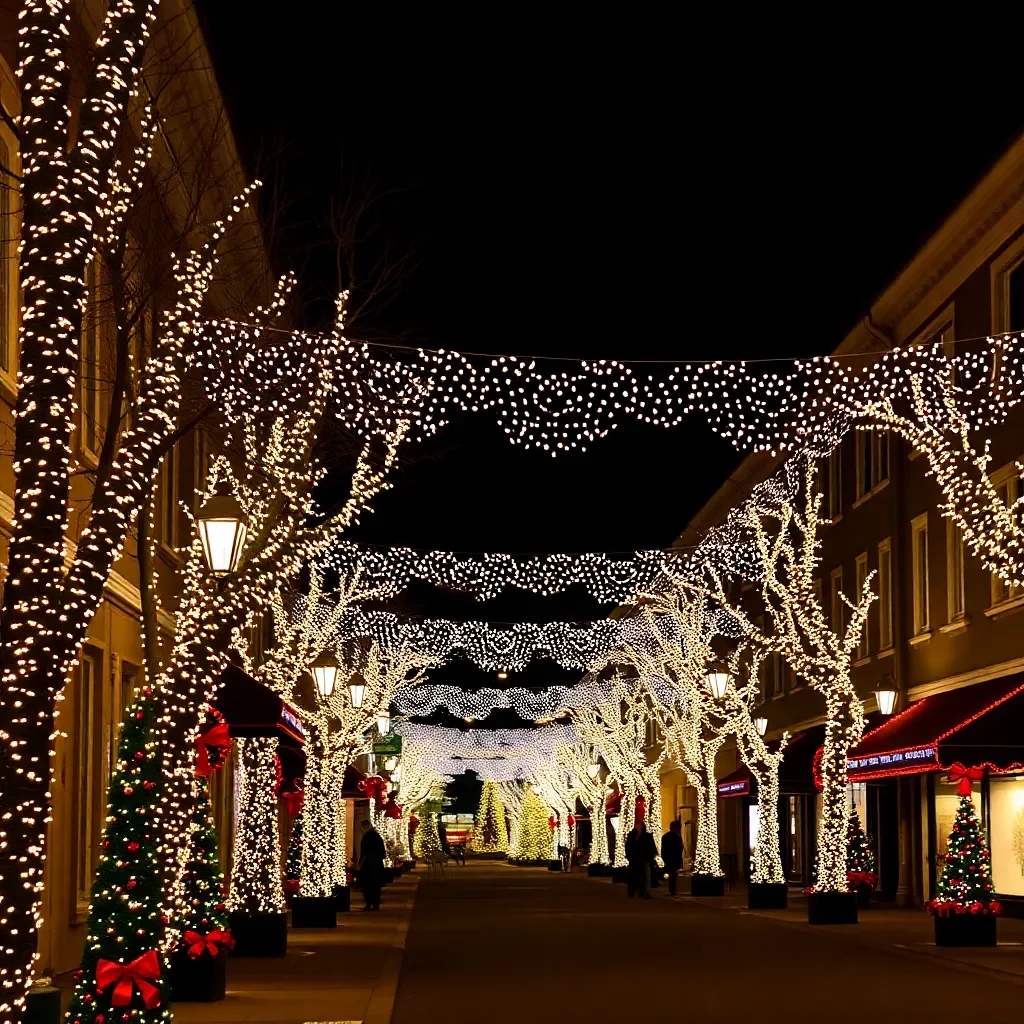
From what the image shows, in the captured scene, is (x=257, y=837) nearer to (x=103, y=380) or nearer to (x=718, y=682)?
(x=103, y=380)

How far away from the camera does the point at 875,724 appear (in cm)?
4038

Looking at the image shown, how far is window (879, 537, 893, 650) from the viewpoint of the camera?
39781mm

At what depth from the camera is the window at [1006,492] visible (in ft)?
99.7

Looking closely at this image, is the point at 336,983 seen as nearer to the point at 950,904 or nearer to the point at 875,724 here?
the point at 950,904

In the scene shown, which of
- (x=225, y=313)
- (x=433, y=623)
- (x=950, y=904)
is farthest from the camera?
(x=433, y=623)

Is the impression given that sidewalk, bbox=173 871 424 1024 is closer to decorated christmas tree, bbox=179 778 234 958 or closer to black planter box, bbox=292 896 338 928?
black planter box, bbox=292 896 338 928

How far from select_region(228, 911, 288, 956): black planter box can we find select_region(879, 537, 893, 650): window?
744 inches

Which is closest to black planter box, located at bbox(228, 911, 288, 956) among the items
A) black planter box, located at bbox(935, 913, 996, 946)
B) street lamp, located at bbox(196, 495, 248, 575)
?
black planter box, located at bbox(935, 913, 996, 946)

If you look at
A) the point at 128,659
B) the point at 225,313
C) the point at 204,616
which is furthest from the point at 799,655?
the point at 204,616

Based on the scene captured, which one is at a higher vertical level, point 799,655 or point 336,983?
point 799,655

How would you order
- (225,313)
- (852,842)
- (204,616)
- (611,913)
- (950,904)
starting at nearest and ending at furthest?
(204,616), (225,313), (950,904), (852,842), (611,913)

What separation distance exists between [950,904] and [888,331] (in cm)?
1657

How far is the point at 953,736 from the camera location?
1109 inches

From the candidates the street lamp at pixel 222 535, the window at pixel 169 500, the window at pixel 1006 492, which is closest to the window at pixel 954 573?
the window at pixel 1006 492
